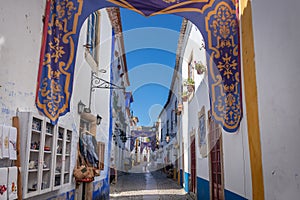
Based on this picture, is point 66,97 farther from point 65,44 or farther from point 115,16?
point 115,16

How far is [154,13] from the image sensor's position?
14.0 ft

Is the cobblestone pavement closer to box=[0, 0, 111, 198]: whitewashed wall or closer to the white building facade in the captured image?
the white building facade

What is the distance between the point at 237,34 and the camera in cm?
405

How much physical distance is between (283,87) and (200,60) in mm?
4969

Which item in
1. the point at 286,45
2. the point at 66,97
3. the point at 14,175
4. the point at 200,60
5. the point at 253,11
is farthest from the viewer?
the point at 200,60

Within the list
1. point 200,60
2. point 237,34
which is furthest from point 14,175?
point 200,60

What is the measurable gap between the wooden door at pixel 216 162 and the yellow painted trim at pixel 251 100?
6.29 feet

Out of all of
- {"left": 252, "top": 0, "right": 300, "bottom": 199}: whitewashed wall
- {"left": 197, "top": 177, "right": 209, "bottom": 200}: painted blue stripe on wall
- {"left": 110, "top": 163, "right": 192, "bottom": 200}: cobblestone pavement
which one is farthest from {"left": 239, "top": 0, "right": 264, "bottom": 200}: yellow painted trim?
{"left": 110, "top": 163, "right": 192, "bottom": 200}: cobblestone pavement

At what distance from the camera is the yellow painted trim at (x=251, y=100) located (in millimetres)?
3484

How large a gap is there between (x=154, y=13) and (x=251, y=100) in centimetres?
189

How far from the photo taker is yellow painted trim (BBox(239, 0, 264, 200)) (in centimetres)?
348

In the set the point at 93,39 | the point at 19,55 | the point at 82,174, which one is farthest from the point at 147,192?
the point at 19,55

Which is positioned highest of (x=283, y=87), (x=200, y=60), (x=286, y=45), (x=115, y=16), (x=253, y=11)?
(x=115, y=16)

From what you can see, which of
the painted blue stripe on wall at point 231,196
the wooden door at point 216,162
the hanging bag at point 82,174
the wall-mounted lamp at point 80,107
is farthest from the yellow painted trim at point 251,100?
the wall-mounted lamp at point 80,107
